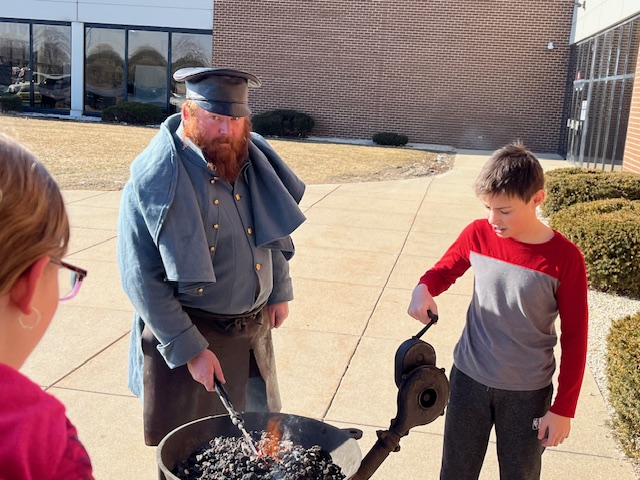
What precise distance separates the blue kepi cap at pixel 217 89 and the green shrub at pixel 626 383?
2.43m

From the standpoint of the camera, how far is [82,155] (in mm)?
14664

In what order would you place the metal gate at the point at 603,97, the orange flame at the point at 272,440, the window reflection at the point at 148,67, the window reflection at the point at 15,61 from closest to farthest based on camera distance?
1. the orange flame at the point at 272,440
2. the metal gate at the point at 603,97
3. the window reflection at the point at 148,67
4. the window reflection at the point at 15,61

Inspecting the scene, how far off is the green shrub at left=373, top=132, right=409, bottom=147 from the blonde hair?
2121 centimetres

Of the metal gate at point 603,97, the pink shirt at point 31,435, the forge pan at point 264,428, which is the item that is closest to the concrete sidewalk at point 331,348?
the forge pan at point 264,428

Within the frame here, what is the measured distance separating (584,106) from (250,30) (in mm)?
10996

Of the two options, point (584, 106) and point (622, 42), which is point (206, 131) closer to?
point (622, 42)

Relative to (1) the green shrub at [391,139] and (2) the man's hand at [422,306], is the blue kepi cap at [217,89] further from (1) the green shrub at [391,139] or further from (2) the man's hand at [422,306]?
(1) the green shrub at [391,139]

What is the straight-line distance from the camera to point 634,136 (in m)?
11.7

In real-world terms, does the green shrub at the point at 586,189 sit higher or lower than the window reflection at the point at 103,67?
lower

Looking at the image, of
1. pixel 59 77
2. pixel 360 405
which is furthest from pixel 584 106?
pixel 59 77

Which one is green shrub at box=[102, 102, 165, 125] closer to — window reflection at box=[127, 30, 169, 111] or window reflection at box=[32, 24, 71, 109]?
window reflection at box=[127, 30, 169, 111]

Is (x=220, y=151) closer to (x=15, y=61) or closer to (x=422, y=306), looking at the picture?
(x=422, y=306)

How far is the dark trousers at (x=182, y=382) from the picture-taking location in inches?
109

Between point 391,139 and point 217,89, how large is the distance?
19707 millimetres
